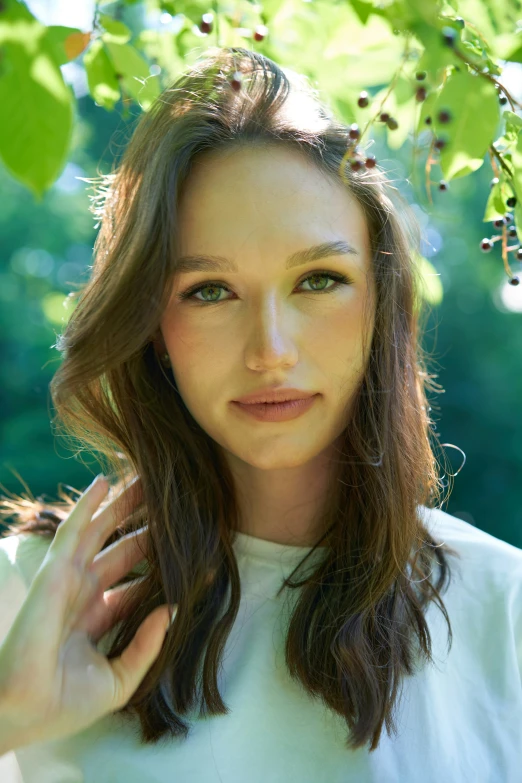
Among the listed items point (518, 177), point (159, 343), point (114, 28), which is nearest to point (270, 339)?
point (159, 343)

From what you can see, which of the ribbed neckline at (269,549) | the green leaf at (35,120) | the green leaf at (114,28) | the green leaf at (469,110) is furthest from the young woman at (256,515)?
the green leaf at (35,120)

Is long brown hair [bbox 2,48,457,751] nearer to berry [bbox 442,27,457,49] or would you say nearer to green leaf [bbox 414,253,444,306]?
green leaf [bbox 414,253,444,306]

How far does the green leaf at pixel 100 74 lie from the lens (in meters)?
1.60

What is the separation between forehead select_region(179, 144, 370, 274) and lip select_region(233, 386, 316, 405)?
25cm

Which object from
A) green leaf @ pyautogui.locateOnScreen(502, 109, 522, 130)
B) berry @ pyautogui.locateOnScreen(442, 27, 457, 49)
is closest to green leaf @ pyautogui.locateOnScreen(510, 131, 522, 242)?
green leaf @ pyautogui.locateOnScreen(502, 109, 522, 130)

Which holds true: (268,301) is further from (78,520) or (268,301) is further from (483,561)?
(483,561)

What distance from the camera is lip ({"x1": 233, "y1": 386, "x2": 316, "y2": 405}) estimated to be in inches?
60.9

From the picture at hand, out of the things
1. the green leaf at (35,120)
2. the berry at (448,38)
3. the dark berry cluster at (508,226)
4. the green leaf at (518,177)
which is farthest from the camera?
the dark berry cluster at (508,226)

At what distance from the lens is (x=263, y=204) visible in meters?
1.54

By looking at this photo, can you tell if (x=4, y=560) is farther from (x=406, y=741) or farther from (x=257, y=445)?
(x=406, y=741)

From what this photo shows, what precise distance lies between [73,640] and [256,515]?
1.60 ft

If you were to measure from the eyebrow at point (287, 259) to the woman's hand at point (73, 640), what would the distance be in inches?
16.7

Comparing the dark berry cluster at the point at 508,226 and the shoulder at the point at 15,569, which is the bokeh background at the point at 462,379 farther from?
the dark berry cluster at the point at 508,226

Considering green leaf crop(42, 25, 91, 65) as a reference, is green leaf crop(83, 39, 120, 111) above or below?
below
